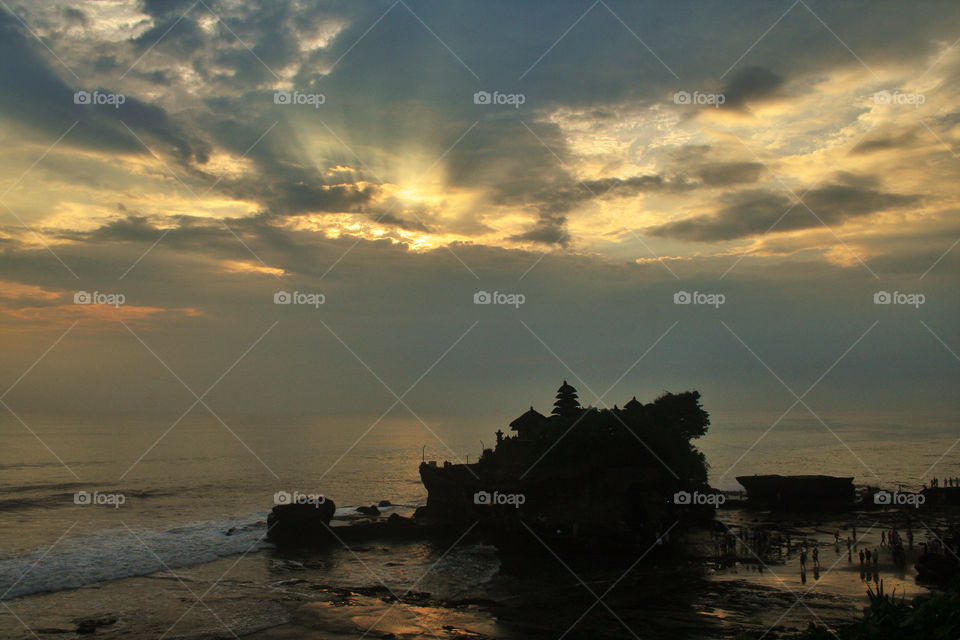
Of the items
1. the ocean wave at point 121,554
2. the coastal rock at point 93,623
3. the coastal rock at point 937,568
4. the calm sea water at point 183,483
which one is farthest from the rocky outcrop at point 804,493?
the coastal rock at point 93,623

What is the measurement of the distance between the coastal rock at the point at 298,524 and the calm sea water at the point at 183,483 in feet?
6.11

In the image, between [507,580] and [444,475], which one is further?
[444,475]

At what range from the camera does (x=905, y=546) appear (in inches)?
1652

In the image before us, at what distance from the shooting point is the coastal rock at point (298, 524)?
1913 inches

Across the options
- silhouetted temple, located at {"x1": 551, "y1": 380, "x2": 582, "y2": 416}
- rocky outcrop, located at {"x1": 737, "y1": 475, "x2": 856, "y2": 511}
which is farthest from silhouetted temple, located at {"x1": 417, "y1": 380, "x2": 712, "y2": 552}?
rocky outcrop, located at {"x1": 737, "y1": 475, "x2": 856, "y2": 511}

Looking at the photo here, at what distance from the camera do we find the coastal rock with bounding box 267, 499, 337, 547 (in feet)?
159

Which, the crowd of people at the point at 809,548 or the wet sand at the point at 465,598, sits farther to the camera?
the crowd of people at the point at 809,548

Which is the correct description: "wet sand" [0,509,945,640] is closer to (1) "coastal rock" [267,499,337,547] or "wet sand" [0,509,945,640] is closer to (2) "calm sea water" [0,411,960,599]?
(1) "coastal rock" [267,499,337,547]

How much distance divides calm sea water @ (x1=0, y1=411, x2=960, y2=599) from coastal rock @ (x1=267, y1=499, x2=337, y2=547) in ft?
6.11

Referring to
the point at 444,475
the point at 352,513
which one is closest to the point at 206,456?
the point at 352,513

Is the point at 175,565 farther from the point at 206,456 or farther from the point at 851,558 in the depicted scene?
the point at 206,456

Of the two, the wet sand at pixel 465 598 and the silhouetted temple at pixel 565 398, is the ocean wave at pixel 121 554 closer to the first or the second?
the wet sand at pixel 465 598

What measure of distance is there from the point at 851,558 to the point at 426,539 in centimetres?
3020

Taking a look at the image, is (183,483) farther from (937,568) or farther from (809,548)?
(937,568)
